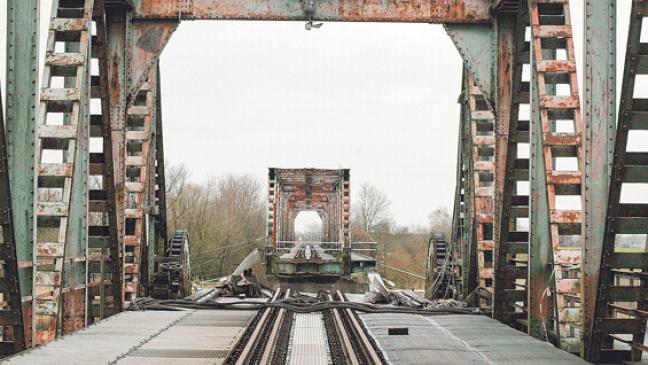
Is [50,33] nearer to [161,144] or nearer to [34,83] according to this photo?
[34,83]

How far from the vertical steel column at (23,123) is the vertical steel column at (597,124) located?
646 cm

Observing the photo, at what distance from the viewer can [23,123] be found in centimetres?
1051

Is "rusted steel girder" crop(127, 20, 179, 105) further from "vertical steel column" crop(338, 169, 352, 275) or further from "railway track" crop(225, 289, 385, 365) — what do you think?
"vertical steel column" crop(338, 169, 352, 275)

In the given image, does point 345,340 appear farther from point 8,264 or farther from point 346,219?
point 346,219

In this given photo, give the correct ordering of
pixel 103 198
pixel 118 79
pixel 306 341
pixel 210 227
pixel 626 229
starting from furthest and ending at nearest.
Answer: pixel 210 227
pixel 118 79
pixel 103 198
pixel 306 341
pixel 626 229

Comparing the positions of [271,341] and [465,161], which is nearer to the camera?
[271,341]

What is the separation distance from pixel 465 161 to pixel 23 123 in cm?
974

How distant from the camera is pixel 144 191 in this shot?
16.7 meters

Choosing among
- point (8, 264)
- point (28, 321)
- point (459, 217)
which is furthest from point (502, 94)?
point (8, 264)

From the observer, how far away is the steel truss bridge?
9.45 m

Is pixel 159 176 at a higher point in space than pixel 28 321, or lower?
higher

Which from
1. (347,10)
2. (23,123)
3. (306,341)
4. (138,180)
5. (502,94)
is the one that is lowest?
(306,341)

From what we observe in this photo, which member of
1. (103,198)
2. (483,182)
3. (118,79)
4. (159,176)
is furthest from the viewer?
(159,176)

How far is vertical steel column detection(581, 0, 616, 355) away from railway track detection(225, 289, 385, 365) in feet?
8.86
